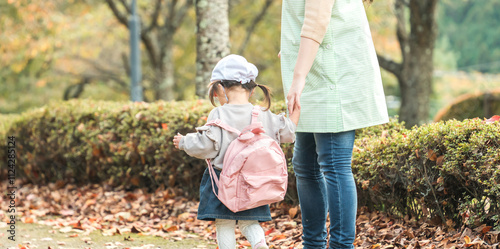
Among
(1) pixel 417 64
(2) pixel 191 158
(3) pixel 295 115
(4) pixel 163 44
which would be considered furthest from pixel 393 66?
(3) pixel 295 115

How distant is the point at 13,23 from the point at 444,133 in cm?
1357

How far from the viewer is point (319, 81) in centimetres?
279

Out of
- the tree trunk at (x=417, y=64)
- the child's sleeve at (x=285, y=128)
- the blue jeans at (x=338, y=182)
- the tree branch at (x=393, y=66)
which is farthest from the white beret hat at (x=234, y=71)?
the tree branch at (x=393, y=66)

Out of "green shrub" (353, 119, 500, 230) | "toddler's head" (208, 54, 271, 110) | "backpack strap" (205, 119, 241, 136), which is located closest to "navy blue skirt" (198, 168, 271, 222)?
"backpack strap" (205, 119, 241, 136)

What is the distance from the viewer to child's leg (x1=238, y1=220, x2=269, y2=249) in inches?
116

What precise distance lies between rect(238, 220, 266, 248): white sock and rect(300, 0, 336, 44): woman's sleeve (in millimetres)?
1060

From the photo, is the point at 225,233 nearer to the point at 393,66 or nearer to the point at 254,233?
the point at 254,233

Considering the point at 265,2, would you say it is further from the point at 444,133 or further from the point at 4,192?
the point at 444,133

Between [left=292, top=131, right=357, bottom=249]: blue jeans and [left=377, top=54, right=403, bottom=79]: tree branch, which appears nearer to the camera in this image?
[left=292, top=131, right=357, bottom=249]: blue jeans

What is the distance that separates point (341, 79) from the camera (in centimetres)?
277

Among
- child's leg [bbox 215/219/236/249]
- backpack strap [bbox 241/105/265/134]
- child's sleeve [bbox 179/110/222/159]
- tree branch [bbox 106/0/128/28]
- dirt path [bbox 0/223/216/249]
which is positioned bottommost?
dirt path [bbox 0/223/216/249]

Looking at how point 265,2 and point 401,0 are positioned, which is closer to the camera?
point 401,0

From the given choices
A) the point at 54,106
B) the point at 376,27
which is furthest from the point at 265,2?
the point at 54,106

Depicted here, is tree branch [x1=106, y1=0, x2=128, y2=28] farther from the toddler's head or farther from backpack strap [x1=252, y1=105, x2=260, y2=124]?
backpack strap [x1=252, y1=105, x2=260, y2=124]
